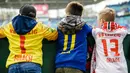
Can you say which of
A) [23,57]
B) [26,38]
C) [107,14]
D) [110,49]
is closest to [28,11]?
[26,38]

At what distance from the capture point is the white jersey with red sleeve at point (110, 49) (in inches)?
122

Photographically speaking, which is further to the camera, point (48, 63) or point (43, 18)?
point (43, 18)

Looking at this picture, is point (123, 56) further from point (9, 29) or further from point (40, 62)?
point (9, 29)

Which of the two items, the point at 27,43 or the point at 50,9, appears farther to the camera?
the point at 50,9

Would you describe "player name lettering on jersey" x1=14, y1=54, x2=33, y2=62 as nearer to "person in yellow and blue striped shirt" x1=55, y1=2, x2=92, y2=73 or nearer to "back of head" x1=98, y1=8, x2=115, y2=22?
"person in yellow and blue striped shirt" x1=55, y1=2, x2=92, y2=73

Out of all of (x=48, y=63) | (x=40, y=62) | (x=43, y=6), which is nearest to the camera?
(x=40, y=62)

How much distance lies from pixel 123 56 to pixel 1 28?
1353 millimetres

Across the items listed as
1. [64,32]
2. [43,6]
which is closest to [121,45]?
[64,32]

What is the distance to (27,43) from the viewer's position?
3105 mm

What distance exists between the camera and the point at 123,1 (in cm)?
2052

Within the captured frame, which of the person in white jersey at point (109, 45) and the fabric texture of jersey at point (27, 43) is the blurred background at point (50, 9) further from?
the fabric texture of jersey at point (27, 43)

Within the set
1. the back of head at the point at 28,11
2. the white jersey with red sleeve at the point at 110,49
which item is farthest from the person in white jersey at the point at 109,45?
the back of head at the point at 28,11

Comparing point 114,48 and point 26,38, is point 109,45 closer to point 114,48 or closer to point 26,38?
point 114,48

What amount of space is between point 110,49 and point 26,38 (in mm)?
895
